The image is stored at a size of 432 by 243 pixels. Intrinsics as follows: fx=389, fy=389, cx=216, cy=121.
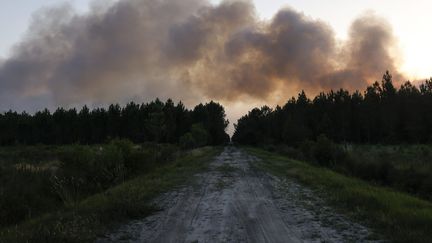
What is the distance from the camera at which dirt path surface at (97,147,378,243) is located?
28.7 feet

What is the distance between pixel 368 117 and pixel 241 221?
9160 cm

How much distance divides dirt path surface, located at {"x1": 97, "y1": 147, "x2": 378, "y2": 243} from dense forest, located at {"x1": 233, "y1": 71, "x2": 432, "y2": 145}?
61.5m

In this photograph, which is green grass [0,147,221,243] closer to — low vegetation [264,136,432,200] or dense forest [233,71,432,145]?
low vegetation [264,136,432,200]

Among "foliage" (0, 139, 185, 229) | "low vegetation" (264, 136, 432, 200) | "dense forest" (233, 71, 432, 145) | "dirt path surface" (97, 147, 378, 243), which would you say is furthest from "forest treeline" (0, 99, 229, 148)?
"dirt path surface" (97, 147, 378, 243)

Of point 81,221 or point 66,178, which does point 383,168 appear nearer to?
point 66,178

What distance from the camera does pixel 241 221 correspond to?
34.7 ft

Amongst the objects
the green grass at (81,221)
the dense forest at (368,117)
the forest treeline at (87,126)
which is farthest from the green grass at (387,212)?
the forest treeline at (87,126)

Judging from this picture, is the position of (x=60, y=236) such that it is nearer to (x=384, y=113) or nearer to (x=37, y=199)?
(x=37, y=199)

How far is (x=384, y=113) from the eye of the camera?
91062mm

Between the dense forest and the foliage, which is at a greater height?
the dense forest

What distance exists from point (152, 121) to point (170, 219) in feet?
154

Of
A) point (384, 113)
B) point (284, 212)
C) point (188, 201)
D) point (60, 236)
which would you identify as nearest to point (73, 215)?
point (60, 236)

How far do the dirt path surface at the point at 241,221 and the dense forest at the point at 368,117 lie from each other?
61.5 m

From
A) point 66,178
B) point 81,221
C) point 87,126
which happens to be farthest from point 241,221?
point 87,126
